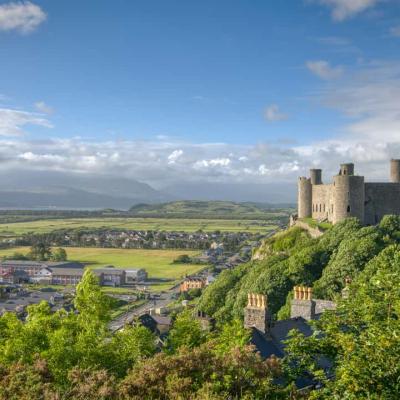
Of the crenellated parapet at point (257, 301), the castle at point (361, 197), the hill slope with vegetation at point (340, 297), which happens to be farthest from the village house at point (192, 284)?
the crenellated parapet at point (257, 301)

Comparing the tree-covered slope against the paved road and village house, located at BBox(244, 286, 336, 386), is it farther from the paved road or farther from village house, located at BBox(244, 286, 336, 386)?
the paved road

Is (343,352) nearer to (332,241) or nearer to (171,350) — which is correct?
(171,350)

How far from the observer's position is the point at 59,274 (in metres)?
115

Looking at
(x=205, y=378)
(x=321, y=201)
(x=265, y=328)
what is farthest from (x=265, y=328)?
(x=321, y=201)

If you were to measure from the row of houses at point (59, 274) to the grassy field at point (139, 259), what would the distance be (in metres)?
6.48

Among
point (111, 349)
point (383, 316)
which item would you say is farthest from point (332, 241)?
point (383, 316)

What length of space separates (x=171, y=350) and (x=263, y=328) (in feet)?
14.7

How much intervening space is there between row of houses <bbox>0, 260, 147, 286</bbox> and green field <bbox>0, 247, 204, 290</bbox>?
6459 mm

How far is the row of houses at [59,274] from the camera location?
4311 inches

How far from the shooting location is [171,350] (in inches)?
955

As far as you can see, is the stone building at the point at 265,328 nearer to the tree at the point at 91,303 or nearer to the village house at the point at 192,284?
the tree at the point at 91,303

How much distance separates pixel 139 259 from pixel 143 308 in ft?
206

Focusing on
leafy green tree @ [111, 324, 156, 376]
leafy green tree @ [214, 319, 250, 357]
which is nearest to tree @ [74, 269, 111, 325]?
leafy green tree @ [111, 324, 156, 376]

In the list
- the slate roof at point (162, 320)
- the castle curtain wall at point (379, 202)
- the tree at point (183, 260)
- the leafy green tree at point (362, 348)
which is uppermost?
the castle curtain wall at point (379, 202)
